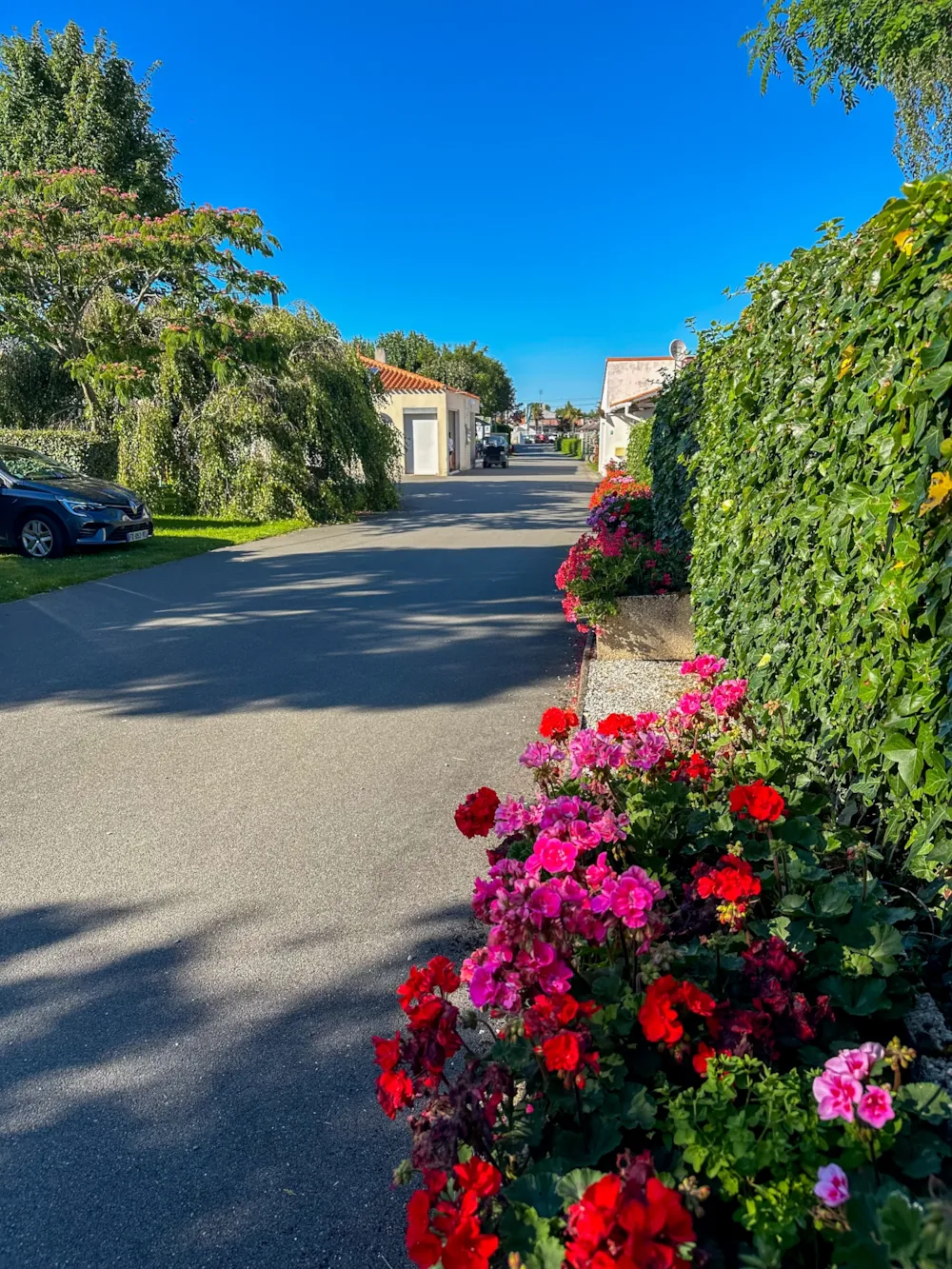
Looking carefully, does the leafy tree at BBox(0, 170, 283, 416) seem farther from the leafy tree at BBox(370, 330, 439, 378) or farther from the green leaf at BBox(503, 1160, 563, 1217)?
the leafy tree at BBox(370, 330, 439, 378)

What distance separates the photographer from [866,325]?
8.32ft

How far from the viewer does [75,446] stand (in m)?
16.4

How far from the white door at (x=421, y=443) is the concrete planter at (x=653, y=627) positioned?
33.2 meters

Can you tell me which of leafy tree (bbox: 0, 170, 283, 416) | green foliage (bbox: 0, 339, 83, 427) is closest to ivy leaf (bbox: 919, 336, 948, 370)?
leafy tree (bbox: 0, 170, 283, 416)

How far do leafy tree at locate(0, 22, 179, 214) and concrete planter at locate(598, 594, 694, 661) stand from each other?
21.6 m

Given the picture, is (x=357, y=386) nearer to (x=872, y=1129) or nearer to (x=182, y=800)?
(x=182, y=800)

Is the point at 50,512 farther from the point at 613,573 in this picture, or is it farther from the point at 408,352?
the point at 408,352

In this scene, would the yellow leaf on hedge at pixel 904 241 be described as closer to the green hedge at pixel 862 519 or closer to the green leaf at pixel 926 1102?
the green hedge at pixel 862 519

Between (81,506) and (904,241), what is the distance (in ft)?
40.1

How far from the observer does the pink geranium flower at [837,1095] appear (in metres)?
1.30

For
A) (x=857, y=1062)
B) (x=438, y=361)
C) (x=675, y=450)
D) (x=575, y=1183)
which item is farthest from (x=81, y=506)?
(x=438, y=361)

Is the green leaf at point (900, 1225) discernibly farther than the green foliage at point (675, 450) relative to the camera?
No

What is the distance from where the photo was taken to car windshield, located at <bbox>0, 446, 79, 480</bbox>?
1234 centimetres

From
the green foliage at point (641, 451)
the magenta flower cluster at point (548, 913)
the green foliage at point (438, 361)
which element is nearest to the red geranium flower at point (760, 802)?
the magenta flower cluster at point (548, 913)
